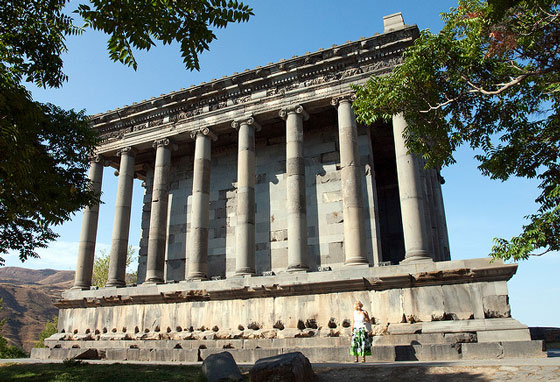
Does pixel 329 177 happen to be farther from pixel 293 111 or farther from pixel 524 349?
pixel 524 349

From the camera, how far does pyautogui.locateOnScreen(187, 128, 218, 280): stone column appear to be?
2114 cm

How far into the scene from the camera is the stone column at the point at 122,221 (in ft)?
76.4

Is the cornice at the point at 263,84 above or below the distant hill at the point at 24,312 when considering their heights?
above

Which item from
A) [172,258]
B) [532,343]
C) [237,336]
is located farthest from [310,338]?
[172,258]

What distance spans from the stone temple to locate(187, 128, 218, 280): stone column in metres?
0.08

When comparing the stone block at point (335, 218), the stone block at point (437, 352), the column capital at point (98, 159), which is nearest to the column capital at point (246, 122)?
the stone block at point (335, 218)

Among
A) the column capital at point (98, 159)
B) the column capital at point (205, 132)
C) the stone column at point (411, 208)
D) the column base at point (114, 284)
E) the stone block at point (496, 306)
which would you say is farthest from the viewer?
the column capital at point (98, 159)

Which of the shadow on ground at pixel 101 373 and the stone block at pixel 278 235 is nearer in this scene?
the shadow on ground at pixel 101 373

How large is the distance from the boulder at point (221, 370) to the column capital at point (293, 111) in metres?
13.5

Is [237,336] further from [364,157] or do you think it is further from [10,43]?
[10,43]

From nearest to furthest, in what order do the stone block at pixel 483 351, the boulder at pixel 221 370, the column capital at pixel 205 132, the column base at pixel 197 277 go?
the boulder at pixel 221 370 < the stone block at pixel 483 351 < the column base at pixel 197 277 < the column capital at pixel 205 132

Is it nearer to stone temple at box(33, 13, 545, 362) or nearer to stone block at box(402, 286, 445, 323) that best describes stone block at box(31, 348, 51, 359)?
stone temple at box(33, 13, 545, 362)

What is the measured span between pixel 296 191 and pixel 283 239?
3517 mm

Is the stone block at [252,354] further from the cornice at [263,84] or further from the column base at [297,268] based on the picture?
the cornice at [263,84]
